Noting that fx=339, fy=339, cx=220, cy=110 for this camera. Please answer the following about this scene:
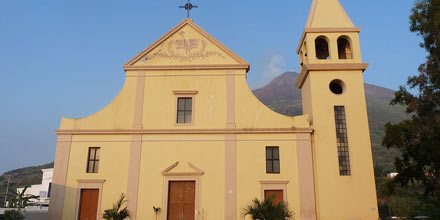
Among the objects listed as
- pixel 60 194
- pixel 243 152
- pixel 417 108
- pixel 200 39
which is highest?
pixel 200 39

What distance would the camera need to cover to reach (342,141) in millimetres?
15547

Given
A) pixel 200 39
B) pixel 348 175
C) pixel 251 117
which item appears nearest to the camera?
pixel 348 175

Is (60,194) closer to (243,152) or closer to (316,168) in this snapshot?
(243,152)

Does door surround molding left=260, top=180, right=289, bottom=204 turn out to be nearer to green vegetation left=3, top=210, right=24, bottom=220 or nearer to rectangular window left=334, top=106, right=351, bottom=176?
rectangular window left=334, top=106, right=351, bottom=176

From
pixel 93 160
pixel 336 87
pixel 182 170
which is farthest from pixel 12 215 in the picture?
pixel 336 87

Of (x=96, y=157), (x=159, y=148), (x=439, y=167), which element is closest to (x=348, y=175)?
(x=439, y=167)

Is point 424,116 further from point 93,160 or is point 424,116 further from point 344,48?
point 93,160

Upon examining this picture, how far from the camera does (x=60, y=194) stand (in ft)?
50.2

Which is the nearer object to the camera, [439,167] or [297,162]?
[439,167]

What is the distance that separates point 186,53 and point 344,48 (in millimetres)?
8432

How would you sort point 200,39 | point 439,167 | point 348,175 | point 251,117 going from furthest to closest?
point 200,39, point 251,117, point 348,175, point 439,167

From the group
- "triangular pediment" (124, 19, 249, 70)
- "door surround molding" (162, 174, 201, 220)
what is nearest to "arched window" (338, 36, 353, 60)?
"triangular pediment" (124, 19, 249, 70)

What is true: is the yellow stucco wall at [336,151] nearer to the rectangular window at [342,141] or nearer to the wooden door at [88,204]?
the rectangular window at [342,141]

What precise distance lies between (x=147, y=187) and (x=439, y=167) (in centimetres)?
1188
